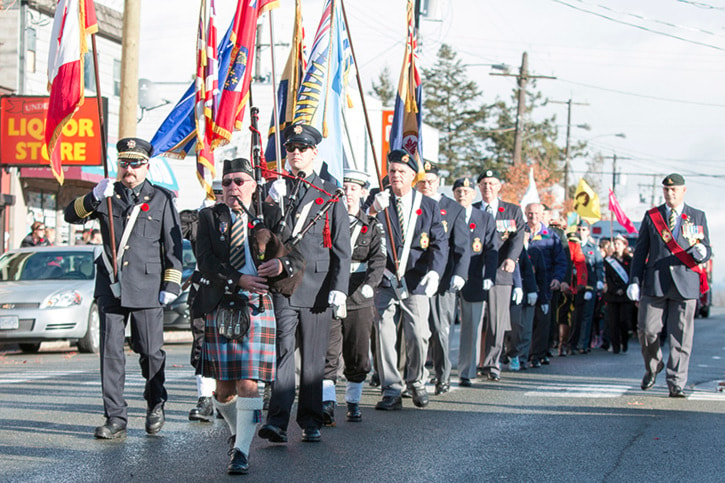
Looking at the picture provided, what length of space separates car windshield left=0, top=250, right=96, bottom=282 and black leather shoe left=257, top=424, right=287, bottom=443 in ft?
31.2

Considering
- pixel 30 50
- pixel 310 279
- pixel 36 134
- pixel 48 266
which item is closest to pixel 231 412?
pixel 310 279

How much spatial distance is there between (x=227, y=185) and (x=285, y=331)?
1173 mm

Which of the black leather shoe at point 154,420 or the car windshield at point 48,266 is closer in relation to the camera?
the black leather shoe at point 154,420

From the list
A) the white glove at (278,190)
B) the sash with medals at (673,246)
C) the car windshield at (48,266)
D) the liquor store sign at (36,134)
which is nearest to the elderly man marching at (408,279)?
the sash with medals at (673,246)

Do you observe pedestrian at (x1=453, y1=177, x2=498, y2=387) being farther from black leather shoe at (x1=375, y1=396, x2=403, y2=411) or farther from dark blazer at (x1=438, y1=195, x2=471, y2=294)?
black leather shoe at (x1=375, y1=396, x2=403, y2=411)

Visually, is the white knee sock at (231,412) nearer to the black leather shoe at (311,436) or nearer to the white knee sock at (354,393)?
the black leather shoe at (311,436)

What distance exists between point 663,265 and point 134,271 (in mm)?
5622

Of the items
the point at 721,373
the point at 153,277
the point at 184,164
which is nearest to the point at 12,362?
the point at 153,277

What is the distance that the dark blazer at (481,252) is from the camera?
1197 centimetres

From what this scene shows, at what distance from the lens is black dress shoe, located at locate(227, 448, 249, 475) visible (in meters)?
6.30

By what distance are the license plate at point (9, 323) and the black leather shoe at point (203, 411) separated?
720 cm

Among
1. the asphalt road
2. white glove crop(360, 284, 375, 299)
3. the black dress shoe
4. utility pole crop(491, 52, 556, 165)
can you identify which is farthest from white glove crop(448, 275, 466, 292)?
utility pole crop(491, 52, 556, 165)

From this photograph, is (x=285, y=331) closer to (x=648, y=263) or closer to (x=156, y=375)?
(x=156, y=375)

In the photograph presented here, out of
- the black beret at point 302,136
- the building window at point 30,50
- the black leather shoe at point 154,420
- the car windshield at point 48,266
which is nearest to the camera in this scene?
the black beret at point 302,136
